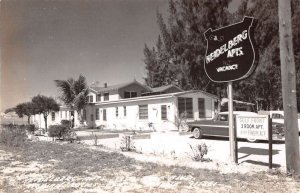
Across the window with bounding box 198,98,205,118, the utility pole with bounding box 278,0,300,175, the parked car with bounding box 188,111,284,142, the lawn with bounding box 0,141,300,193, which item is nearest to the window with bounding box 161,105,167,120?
the window with bounding box 198,98,205,118

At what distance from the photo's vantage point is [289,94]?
832 centimetres

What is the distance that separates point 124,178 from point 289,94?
14.3 feet

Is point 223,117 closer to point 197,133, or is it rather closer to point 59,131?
point 197,133

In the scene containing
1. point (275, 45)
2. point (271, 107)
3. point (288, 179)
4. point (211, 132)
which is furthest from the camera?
point (271, 107)

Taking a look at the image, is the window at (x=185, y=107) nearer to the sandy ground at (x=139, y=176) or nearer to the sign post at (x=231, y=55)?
the sandy ground at (x=139, y=176)

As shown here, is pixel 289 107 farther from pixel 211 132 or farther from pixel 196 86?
pixel 196 86

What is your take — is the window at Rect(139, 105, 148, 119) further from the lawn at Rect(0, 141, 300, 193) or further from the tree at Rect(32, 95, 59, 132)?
the lawn at Rect(0, 141, 300, 193)

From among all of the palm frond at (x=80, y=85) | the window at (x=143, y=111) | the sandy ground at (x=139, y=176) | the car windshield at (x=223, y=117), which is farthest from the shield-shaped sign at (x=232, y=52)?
the palm frond at (x=80, y=85)

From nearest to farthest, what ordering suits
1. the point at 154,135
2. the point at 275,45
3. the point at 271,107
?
1. the point at 154,135
2. the point at 275,45
3. the point at 271,107

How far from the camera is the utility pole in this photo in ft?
27.1

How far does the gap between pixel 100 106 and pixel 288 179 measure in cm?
2916

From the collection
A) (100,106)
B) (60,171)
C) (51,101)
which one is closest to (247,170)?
(60,171)

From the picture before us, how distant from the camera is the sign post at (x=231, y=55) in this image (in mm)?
9906

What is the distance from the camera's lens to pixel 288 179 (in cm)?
788
